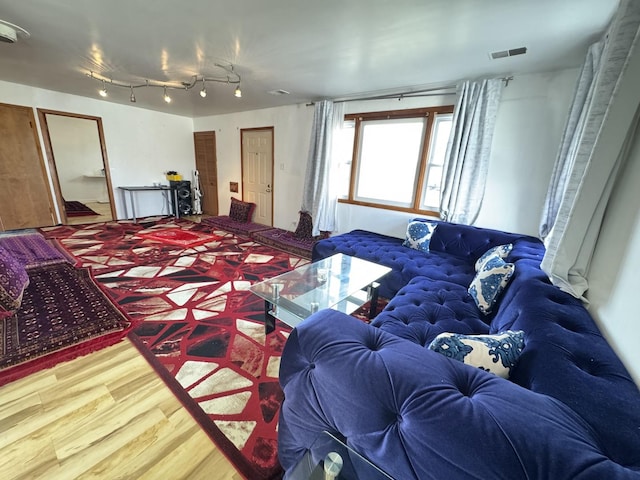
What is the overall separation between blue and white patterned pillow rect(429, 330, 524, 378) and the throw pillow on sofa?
4773mm

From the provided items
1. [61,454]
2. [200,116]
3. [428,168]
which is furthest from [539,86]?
[200,116]

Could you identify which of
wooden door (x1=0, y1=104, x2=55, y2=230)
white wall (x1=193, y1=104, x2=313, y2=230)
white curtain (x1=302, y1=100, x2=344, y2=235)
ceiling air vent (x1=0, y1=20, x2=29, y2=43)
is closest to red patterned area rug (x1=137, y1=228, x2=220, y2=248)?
white wall (x1=193, y1=104, x2=313, y2=230)

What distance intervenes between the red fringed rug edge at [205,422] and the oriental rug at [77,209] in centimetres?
567

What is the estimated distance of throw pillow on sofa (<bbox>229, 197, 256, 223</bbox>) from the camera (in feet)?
17.3

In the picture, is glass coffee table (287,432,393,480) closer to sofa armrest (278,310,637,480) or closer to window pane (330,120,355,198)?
sofa armrest (278,310,637,480)

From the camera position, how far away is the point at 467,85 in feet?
8.87

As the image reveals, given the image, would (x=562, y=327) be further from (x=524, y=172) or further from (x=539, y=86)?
(x=539, y=86)

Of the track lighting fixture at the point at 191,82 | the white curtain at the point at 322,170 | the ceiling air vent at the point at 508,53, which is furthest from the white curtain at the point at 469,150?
the track lighting fixture at the point at 191,82

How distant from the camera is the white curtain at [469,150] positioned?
2646mm

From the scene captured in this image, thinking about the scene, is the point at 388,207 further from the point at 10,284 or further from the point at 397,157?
the point at 10,284

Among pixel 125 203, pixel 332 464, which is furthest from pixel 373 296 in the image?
pixel 125 203

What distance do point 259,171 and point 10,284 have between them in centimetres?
375

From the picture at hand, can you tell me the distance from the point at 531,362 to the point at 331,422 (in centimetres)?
75

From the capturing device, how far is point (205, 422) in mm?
1345
